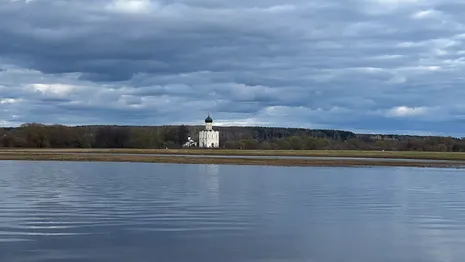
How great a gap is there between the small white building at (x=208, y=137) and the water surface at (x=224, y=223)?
5297 inches

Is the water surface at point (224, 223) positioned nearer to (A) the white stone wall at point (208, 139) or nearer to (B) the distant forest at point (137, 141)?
(B) the distant forest at point (137, 141)

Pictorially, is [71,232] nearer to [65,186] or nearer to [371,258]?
[371,258]

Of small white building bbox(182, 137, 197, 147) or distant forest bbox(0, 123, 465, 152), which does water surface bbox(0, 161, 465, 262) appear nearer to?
distant forest bbox(0, 123, 465, 152)

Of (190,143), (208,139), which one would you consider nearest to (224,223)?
(208,139)

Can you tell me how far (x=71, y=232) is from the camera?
17078 millimetres

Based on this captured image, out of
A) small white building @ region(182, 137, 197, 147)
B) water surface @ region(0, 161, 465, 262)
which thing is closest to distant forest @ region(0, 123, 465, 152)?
small white building @ region(182, 137, 197, 147)

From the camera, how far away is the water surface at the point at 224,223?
14734 millimetres

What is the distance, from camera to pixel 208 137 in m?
169

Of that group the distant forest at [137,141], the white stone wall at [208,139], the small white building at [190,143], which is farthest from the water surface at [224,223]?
the white stone wall at [208,139]

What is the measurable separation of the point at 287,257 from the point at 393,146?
147849 millimetres

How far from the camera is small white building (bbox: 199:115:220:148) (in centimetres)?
16800

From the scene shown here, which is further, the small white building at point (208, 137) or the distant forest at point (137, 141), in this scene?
the small white building at point (208, 137)

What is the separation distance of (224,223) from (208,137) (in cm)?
15004

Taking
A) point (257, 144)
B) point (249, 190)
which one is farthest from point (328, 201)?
point (257, 144)
